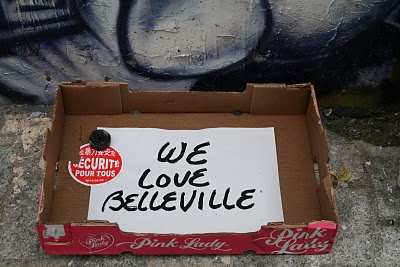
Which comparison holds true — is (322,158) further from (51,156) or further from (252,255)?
(51,156)

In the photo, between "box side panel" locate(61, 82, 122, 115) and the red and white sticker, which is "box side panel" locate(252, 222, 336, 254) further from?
"box side panel" locate(61, 82, 122, 115)

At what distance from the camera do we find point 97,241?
161 cm

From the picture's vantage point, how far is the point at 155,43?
6.10ft

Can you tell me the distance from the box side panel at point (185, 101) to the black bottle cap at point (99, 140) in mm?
110

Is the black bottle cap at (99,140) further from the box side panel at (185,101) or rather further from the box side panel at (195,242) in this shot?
the box side panel at (195,242)

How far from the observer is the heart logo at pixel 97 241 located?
1.58 metres

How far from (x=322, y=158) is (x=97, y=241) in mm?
628

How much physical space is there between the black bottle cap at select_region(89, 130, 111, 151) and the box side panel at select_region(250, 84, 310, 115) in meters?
0.43

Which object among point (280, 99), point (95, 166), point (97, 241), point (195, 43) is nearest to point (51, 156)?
point (95, 166)

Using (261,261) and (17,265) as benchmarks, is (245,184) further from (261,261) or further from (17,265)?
(17,265)

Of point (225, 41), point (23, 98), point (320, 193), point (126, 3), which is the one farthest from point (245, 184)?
point (23, 98)

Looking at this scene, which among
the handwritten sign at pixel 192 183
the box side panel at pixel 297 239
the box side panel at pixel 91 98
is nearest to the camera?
the box side panel at pixel 297 239

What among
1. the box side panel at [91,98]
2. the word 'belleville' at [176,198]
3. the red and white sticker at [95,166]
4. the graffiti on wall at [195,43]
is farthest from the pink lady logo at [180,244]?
the graffiti on wall at [195,43]

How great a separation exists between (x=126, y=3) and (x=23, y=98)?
0.50 m
